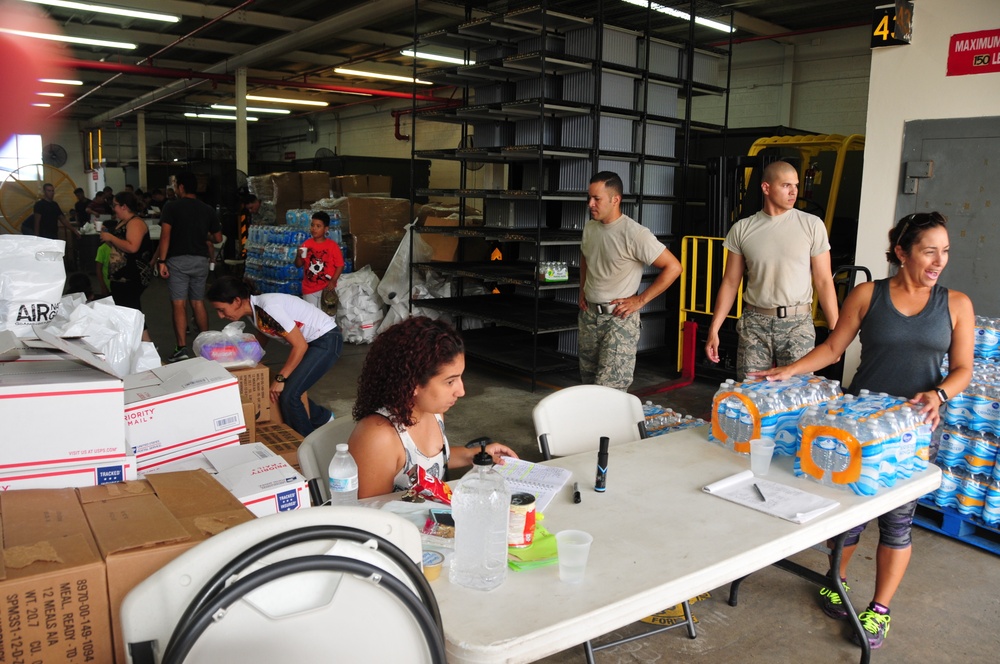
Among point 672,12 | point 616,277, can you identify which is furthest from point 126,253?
point 672,12

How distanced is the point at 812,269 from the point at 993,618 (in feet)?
6.04

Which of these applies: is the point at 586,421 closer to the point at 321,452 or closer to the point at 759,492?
the point at 759,492

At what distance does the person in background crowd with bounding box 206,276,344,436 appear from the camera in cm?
405

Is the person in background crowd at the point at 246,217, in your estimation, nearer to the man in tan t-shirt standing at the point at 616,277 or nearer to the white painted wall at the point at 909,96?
the man in tan t-shirt standing at the point at 616,277

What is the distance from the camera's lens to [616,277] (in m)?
4.36

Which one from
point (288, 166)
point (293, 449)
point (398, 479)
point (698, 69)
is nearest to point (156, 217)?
point (288, 166)

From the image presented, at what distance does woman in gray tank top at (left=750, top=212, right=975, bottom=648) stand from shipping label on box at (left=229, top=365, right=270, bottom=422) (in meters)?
2.40

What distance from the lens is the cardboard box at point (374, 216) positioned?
9672 millimetres

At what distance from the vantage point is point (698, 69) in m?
7.42

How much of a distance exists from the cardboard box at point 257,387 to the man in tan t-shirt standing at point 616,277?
A: 1859 mm

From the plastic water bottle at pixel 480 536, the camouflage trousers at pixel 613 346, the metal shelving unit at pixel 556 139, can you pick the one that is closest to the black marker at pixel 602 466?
the plastic water bottle at pixel 480 536

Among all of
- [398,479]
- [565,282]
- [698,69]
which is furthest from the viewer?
[698,69]

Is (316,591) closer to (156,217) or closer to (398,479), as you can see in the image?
(398,479)

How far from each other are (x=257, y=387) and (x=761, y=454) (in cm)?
255
